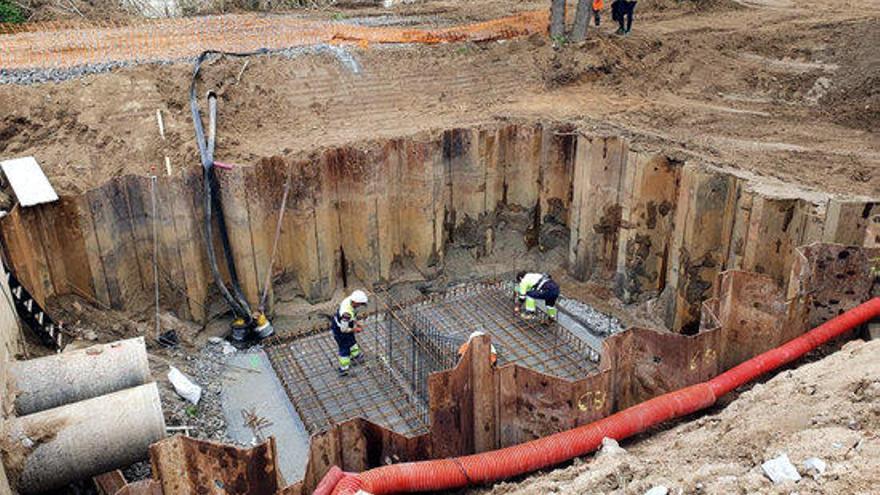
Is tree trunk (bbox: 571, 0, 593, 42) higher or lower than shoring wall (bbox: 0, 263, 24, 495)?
higher

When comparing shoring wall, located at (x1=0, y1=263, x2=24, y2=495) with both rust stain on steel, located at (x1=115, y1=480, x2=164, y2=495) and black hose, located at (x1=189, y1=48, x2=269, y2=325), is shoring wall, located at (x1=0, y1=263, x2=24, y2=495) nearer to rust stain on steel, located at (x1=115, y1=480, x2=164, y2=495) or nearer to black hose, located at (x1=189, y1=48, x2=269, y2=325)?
rust stain on steel, located at (x1=115, y1=480, x2=164, y2=495)

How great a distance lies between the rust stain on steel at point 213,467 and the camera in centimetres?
671

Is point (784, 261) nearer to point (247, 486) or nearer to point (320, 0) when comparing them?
point (247, 486)

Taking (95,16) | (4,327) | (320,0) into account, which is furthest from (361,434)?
(320,0)

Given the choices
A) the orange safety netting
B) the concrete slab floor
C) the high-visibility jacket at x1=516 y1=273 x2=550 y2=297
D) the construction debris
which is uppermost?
the orange safety netting

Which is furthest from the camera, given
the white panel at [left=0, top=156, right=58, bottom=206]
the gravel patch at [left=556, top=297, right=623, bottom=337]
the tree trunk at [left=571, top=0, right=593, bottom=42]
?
the tree trunk at [left=571, top=0, right=593, bottom=42]

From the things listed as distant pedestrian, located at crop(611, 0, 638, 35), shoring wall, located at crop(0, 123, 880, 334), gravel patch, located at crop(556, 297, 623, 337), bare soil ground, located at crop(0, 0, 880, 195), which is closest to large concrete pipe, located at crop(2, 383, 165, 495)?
shoring wall, located at crop(0, 123, 880, 334)

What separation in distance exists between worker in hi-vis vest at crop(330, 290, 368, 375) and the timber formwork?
0.88 feet

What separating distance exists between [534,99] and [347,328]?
22.4 ft

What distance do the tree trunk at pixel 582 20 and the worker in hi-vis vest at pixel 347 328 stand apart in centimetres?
891

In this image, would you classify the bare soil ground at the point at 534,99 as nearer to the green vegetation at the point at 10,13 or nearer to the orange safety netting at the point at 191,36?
the orange safety netting at the point at 191,36

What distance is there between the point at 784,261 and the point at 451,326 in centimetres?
528

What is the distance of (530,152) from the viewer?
1370 cm

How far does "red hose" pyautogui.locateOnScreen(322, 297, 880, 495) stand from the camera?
23.7ft
